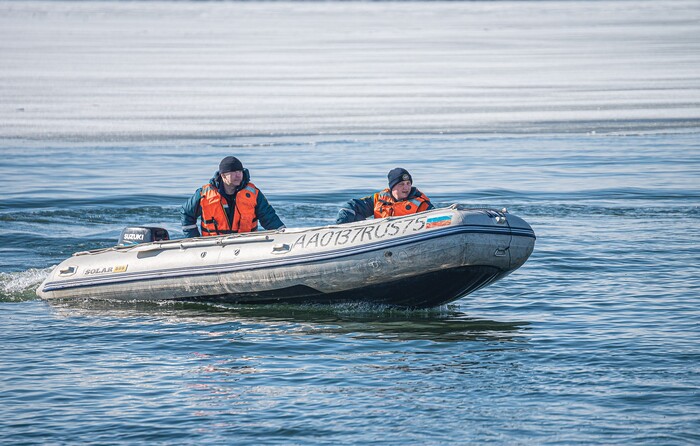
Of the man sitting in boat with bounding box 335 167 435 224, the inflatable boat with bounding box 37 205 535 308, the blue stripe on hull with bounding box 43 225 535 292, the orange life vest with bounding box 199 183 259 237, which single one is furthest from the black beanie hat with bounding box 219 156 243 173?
the man sitting in boat with bounding box 335 167 435 224

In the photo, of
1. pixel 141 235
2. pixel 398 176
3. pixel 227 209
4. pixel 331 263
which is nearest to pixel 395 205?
pixel 398 176

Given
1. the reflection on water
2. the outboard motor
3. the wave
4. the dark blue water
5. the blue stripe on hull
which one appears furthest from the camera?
the wave

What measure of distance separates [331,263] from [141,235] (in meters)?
2.44

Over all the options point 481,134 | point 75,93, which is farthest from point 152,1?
point 481,134

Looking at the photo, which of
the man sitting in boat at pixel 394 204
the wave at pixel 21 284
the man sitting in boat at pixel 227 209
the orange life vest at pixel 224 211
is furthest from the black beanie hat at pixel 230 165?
the wave at pixel 21 284

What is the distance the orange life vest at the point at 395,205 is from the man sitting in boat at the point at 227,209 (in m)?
1.05

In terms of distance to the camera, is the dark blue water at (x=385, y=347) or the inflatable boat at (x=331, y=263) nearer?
the dark blue water at (x=385, y=347)

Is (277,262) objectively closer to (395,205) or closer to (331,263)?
(331,263)

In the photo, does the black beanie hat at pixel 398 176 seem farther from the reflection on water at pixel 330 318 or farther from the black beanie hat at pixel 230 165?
the black beanie hat at pixel 230 165

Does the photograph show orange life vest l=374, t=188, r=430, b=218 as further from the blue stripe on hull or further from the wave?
the wave

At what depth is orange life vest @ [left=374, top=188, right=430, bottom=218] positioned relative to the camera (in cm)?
1077

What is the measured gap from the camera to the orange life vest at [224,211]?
446 inches

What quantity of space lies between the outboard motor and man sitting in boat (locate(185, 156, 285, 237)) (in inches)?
15.6

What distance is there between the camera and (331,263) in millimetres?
10305
